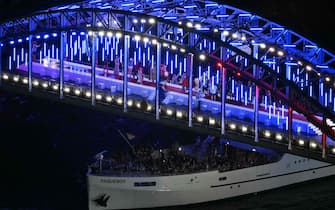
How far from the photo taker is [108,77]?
2549 inches

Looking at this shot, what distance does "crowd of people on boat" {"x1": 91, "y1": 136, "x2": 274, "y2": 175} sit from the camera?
187 ft

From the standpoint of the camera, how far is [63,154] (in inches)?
2724

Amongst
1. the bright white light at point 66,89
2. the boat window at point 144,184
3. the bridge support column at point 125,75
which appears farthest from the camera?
the bright white light at point 66,89

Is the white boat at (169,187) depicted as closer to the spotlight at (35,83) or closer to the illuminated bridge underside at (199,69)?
the illuminated bridge underside at (199,69)

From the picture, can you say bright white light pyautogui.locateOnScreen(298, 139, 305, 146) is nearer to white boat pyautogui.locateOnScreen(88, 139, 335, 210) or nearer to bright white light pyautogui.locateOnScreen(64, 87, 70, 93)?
white boat pyautogui.locateOnScreen(88, 139, 335, 210)

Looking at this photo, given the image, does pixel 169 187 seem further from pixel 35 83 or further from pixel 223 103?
pixel 35 83

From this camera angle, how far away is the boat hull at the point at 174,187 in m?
54.5

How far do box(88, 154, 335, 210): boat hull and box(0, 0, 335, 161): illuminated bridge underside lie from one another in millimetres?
3720

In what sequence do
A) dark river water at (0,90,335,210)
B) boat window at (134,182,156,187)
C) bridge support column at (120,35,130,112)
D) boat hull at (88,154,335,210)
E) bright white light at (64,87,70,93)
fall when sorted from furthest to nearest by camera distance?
bright white light at (64,87,70,93)
bridge support column at (120,35,130,112)
boat window at (134,182,156,187)
boat hull at (88,154,335,210)
dark river water at (0,90,335,210)

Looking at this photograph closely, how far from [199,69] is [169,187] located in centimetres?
1262

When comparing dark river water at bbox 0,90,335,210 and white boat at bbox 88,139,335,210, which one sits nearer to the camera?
dark river water at bbox 0,90,335,210

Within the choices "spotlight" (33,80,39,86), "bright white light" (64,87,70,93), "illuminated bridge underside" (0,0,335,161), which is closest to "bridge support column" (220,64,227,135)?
"illuminated bridge underside" (0,0,335,161)

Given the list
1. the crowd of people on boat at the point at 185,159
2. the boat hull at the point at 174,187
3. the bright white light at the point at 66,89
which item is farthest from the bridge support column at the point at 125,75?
the boat hull at the point at 174,187

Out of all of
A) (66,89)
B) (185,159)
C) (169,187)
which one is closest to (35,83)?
(66,89)
